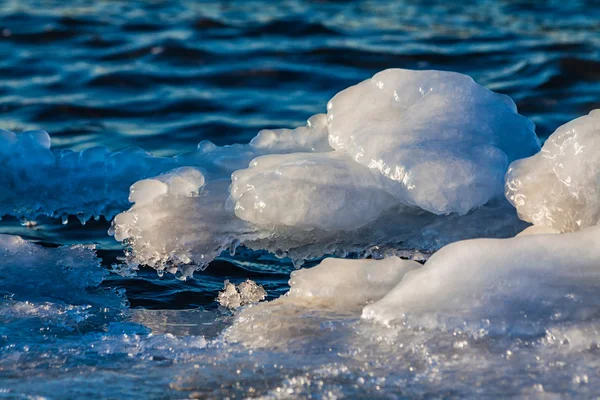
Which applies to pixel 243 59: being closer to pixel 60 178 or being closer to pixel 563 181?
pixel 60 178

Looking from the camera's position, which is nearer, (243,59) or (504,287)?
(504,287)

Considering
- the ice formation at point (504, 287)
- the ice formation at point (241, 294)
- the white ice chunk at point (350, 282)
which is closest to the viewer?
the ice formation at point (504, 287)

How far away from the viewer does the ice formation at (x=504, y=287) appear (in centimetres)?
229

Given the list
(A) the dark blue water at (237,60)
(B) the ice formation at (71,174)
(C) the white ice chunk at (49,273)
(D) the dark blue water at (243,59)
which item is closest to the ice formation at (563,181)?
(B) the ice formation at (71,174)

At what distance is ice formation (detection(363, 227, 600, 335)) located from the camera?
229 centimetres

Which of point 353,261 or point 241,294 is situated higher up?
point 353,261

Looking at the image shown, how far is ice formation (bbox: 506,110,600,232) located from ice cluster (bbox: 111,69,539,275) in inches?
5.9

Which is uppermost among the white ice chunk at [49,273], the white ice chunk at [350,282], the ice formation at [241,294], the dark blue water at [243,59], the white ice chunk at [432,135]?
the white ice chunk at [432,135]

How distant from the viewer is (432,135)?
9.46 ft

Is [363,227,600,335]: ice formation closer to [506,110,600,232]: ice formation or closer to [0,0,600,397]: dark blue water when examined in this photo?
[506,110,600,232]: ice formation

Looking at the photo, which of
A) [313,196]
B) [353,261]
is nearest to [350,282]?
[353,261]

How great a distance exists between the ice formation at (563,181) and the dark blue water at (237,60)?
5.95 ft

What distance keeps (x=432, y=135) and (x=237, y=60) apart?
3.74 metres

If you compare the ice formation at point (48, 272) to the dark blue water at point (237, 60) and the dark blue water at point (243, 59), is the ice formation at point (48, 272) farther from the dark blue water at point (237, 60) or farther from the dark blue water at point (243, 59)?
the dark blue water at point (243, 59)
